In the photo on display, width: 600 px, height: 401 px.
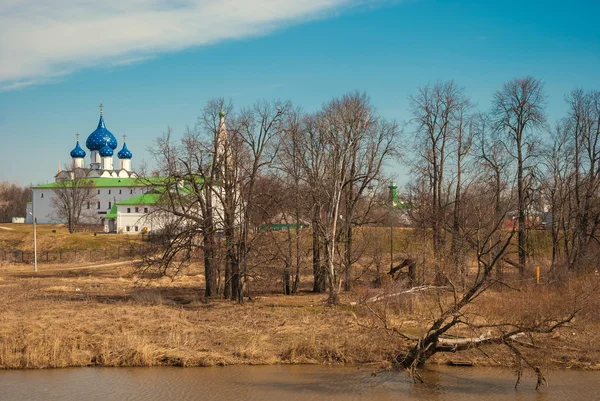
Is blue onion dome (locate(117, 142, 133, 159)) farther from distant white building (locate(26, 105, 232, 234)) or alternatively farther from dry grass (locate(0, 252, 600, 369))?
dry grass (locate(0, 252, 600, 369))

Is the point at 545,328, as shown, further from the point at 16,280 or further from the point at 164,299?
the point at 16,280

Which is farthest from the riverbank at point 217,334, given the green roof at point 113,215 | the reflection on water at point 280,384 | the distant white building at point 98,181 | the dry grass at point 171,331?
the distant white building at point 98,181

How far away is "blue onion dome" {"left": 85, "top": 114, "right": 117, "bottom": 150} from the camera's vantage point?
101375 mm

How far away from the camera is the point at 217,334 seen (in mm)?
21328

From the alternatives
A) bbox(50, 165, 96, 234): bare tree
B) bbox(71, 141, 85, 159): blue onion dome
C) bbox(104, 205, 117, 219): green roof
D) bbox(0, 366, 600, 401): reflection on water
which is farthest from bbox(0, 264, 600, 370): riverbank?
bbox(71, 141, 85, 159): blue onion dome

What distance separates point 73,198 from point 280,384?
7162 cm

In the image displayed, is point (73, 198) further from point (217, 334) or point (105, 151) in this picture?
point (217, 334)

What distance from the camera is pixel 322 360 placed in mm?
18578

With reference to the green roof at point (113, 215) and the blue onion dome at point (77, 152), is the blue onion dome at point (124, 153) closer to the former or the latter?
the blue onion dome at point (77, 152)

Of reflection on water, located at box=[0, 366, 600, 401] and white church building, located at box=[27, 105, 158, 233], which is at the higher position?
white church building, located at box=[27, 105, 158, 233]

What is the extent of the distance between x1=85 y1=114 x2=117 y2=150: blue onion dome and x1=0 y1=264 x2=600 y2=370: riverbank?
75.0 meters

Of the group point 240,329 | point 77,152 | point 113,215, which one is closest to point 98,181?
point 77,152

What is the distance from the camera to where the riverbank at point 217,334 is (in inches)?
723

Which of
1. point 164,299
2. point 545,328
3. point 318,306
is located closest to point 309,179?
point 318,306
